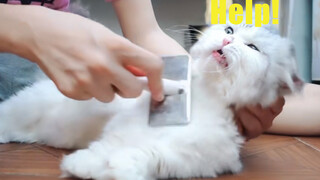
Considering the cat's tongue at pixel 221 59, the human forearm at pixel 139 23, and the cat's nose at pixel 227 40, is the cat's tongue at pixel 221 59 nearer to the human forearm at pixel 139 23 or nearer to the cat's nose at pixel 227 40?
the cat's nose at pixel 227 40

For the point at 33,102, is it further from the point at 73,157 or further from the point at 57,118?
the point at 73,157

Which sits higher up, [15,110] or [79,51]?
[79,51]

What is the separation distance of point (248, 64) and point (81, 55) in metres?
0.28

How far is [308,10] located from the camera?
183 cm

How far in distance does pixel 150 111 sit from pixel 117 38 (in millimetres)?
195

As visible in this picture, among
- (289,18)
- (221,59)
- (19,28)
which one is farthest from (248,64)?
(289,18)

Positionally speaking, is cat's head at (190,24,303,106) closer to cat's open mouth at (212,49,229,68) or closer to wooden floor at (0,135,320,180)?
cat's open mouth at (212,49,229,68)

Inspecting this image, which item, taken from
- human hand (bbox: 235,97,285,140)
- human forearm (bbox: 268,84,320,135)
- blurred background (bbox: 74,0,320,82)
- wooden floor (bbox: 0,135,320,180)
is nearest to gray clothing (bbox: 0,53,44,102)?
wooden floor (bbox: 0,135,320,180)

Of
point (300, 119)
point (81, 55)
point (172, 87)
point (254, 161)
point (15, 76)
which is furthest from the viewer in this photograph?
point (300, 119)

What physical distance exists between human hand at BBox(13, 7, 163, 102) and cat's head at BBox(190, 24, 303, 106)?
164 millimetres

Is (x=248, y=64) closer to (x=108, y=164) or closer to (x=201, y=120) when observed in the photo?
(x=201, y=120)

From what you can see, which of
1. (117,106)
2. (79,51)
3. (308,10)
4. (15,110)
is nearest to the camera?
(79,51)

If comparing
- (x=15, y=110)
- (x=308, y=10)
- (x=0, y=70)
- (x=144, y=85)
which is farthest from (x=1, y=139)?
(x=308, y=10)

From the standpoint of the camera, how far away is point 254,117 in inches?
25.7
